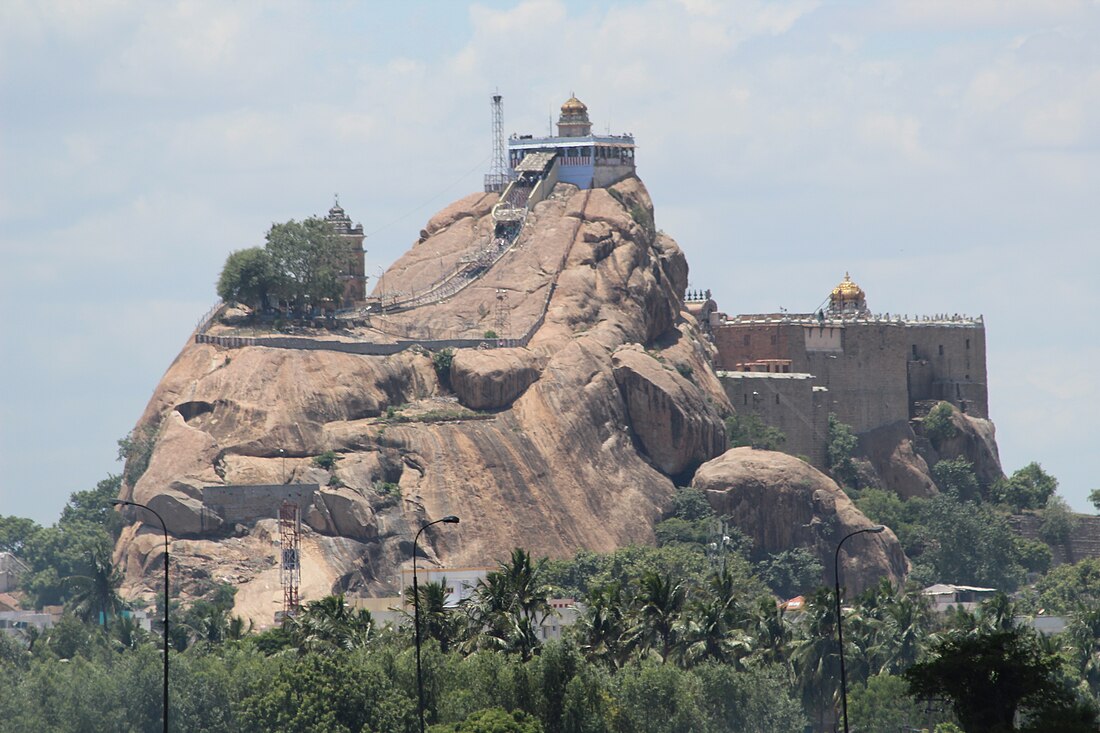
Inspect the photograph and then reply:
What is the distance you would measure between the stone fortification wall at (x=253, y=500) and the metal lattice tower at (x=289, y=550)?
3.90 ft

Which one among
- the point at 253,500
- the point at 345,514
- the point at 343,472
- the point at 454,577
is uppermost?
the point at 343,472

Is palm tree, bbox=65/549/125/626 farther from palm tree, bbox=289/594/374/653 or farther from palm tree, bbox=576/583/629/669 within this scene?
palm tree, bbox=576/583/629/669

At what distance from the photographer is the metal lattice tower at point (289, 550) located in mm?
179200

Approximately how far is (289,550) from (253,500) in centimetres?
670

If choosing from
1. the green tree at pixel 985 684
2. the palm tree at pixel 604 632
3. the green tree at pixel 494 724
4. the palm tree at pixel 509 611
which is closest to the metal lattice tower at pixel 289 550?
the palm tree at pixel 604 632

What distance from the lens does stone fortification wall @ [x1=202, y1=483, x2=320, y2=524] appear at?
7288 inches

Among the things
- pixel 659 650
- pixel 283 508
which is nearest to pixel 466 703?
pixel 659 650

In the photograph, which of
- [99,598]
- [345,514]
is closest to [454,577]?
[345,514]

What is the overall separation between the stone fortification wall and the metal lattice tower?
1.19 meters

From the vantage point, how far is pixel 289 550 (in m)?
180

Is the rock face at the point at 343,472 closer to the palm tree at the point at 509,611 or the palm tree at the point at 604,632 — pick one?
the palm tree at the point at 604,632

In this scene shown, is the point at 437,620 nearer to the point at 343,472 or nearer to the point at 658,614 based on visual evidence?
the point at 658,614

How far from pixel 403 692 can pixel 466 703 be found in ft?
14.5

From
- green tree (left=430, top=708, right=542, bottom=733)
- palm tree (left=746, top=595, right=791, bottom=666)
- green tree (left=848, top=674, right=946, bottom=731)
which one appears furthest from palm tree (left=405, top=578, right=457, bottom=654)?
green tree (left=848, top=674, right=946, bottom=731)
